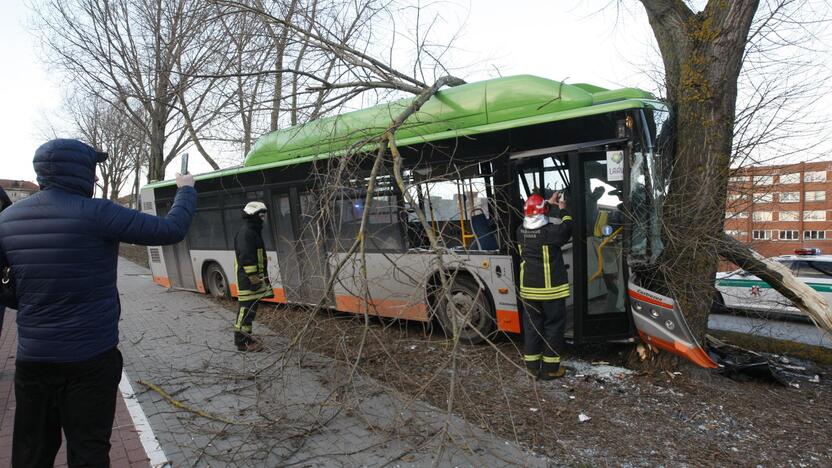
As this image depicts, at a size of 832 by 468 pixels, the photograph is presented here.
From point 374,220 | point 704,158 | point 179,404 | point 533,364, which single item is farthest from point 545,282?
point 179,404

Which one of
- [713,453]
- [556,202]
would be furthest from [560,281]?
[713,453]

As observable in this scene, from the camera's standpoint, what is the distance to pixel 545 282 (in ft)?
17.0

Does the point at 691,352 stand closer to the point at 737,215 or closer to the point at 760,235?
the point at 737,215

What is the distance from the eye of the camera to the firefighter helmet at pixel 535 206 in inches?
208

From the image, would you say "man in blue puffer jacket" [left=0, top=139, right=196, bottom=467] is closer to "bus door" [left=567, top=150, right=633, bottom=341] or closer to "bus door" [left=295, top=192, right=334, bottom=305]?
"bus door" [left=295, top=192, right=334, bottom=305]

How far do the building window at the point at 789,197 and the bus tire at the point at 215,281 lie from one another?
9.31m

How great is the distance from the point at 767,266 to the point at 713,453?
2483 mm

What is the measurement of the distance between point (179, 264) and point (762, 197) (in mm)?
11142

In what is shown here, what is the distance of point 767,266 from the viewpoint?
5180 mm

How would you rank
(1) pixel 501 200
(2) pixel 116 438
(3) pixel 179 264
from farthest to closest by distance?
(3) pixel 179 264
(1) pixel 501 200
(2) pixel 116 438

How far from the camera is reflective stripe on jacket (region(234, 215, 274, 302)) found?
6.43 meters

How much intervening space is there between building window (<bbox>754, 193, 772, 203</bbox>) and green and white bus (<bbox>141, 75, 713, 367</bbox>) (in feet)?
2.82

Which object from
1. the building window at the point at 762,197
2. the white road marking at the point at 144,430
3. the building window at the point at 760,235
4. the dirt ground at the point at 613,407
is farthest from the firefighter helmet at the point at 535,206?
the white road marking at the point at 144,430

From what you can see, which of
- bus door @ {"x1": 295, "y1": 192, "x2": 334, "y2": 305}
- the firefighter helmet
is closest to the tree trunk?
the firefighter helmet
